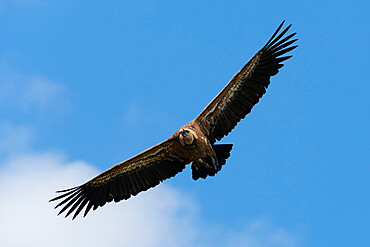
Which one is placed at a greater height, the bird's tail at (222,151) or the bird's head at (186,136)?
the bird's head at (186,136)

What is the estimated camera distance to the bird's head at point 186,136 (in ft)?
52.9

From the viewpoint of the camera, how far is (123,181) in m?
17.4

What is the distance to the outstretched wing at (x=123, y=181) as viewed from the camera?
17.3 meters

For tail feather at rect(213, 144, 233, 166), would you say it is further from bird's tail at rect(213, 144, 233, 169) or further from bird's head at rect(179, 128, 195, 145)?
bird's head at rect(179, 128, 195, 145)

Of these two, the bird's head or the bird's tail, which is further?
the bird's tail

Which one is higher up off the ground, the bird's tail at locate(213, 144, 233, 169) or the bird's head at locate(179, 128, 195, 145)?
Answer: the bird's head at locate(179, 128, 195, 145)

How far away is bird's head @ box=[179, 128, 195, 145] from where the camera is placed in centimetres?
1612

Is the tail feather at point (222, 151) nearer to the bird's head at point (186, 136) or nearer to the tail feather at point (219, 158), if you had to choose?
the tail feather at point (219, 158)

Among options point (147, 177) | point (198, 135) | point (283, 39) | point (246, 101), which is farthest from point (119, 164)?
point (283, 39)

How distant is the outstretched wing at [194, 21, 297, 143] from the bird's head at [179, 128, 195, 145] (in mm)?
676

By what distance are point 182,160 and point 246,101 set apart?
2049 mm

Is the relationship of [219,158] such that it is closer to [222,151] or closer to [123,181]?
[222,151]

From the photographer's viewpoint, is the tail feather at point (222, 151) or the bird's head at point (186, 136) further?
the tail feather at point (222, 151)

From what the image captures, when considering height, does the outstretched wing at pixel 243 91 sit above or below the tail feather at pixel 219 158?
above
